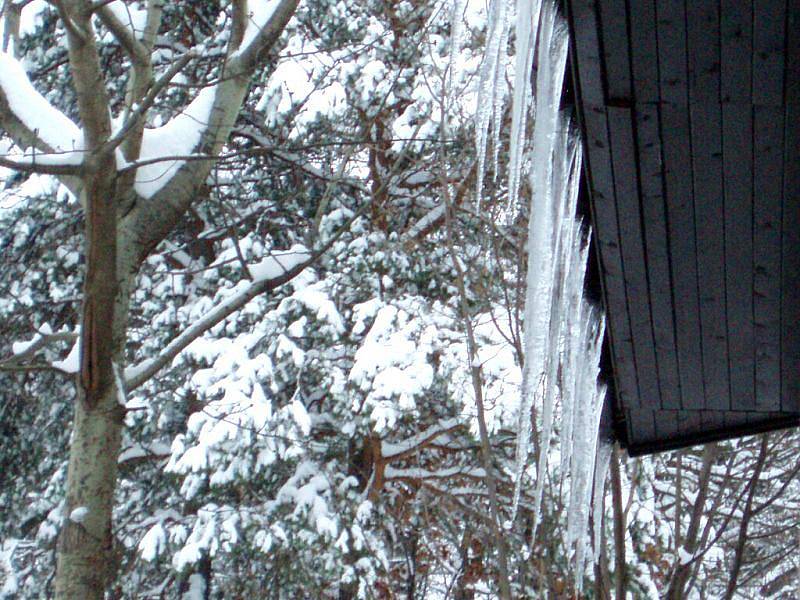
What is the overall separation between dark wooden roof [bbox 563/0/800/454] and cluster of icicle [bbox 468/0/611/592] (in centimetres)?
7

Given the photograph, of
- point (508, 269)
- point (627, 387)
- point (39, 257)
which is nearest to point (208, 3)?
point (39, 257)

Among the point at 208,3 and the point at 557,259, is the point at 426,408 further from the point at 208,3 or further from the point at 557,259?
the point at 557,259

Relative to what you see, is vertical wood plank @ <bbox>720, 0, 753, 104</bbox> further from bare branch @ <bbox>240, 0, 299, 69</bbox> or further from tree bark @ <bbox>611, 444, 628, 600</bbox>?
bare branch @ <bbox>240, 0, 299, 69</bbox>

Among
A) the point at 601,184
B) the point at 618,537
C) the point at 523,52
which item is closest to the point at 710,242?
the point at 601,184

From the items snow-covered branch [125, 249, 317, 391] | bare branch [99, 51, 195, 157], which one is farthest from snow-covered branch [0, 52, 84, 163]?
snow-covered branch [125, 249, 317, 391]

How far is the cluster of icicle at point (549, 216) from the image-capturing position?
1868 mm

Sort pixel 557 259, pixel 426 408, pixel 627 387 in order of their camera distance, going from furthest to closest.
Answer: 1. pixel 426 408
2. pixel 627 387
3. pixel 557 259

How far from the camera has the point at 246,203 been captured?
30.0ft

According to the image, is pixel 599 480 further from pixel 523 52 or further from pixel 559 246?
pixel 523 52

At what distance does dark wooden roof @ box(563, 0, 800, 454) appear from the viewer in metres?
1.79

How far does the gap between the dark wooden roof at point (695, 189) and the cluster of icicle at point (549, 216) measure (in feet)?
0.23

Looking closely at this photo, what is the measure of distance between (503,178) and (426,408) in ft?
8.38

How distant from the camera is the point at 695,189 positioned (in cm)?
223

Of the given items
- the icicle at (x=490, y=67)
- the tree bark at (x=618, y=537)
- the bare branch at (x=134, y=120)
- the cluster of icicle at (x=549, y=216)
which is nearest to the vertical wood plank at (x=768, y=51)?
the cluster of icicle at (x=549, y=216)
